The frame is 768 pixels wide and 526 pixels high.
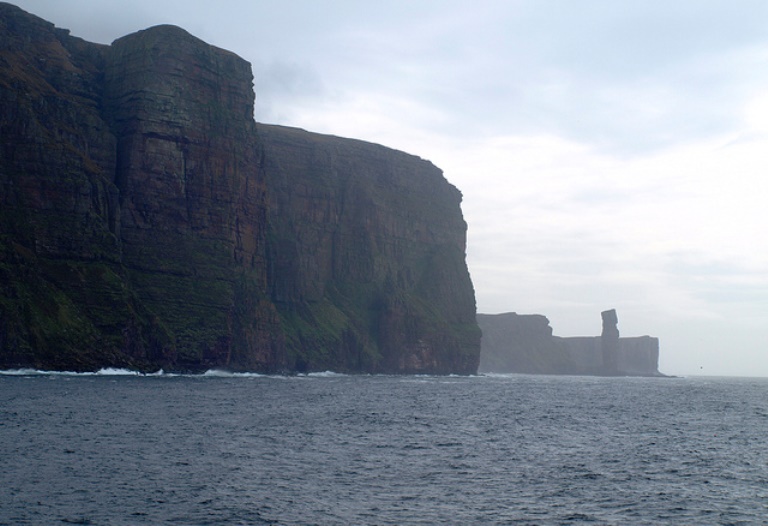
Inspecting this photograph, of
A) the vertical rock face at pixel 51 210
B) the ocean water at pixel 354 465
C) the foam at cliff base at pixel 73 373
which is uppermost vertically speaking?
the vertical rock face at pixel 51 210

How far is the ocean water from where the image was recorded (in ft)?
113

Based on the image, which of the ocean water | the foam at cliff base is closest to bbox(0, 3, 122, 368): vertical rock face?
the foam at cliff base

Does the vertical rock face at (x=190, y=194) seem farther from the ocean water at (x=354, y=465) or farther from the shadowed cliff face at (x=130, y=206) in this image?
the ocean water at (x=354, y=465)

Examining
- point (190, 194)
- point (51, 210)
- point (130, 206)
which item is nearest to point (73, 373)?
point (51, 210)

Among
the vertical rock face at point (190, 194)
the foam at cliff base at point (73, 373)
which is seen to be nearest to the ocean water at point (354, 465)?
the foam at cliff base at point (73, 373)

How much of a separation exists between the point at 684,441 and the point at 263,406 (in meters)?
39.2

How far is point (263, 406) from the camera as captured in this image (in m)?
81.8

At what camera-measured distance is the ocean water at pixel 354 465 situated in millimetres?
34469

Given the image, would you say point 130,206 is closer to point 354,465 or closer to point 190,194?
point 190,194

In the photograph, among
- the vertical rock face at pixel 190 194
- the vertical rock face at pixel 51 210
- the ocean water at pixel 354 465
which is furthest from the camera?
the vertical rock face at pixel 190 194

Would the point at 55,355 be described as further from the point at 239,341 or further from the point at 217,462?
the point at 217,462

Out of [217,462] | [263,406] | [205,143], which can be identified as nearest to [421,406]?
[263,406]

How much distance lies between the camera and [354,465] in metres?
46.4

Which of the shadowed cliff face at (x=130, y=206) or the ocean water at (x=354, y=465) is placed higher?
the shadowed cliff face at (x=130, y=206)
